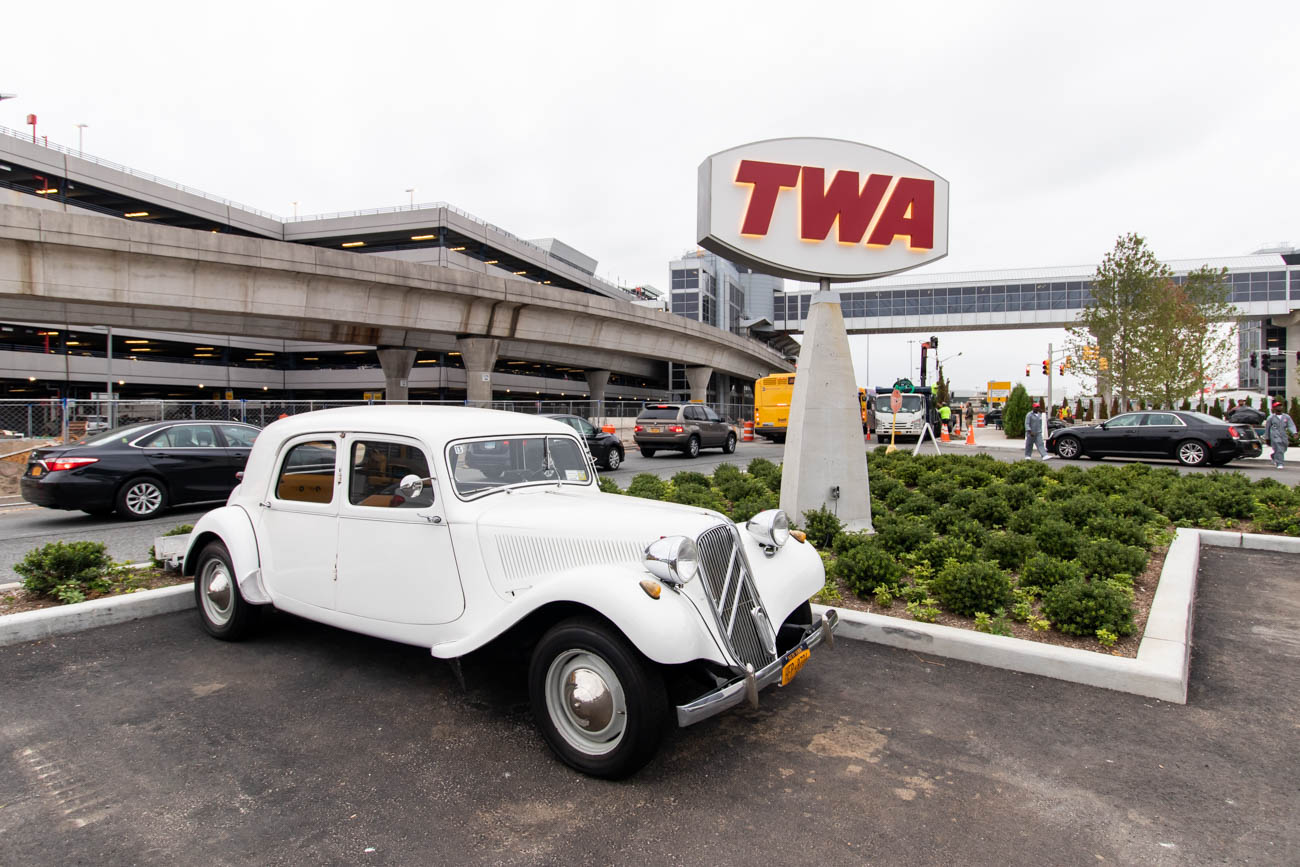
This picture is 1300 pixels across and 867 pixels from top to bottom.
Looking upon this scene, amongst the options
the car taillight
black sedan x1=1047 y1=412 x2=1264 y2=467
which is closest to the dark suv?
black sedan x1=1047 y1=412 x2=1264 y2=467

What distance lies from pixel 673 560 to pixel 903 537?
4240 millimetres

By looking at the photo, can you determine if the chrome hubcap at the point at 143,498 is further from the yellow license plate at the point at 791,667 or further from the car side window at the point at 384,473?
the yellow license plate at the point at 791,667

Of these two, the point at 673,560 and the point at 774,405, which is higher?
the point at 774,405

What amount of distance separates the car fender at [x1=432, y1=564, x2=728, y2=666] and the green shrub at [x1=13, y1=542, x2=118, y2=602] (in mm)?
4033

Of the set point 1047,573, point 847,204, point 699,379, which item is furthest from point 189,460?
point 699,379

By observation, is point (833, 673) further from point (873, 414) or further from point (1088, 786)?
point (873, 414)

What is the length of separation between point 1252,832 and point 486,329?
93.5 ft

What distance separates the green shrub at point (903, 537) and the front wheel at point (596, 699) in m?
4.22

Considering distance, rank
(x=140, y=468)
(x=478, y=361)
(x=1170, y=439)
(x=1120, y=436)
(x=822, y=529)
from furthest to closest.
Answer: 1. (x=478, y=361)
2. (x=1120, y=436)
3. (x=1170, y=439)
4. (x=140, y=468)
5. (x=822, y=529)

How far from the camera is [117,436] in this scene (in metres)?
10.2

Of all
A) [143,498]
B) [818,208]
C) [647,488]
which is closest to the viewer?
[818,208]

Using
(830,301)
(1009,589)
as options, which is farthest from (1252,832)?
(830,301)

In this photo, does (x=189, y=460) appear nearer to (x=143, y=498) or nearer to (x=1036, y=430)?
(x=143, y=498)

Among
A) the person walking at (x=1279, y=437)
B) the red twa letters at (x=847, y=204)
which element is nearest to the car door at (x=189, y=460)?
the red twa letters at (x=847, y=204)
